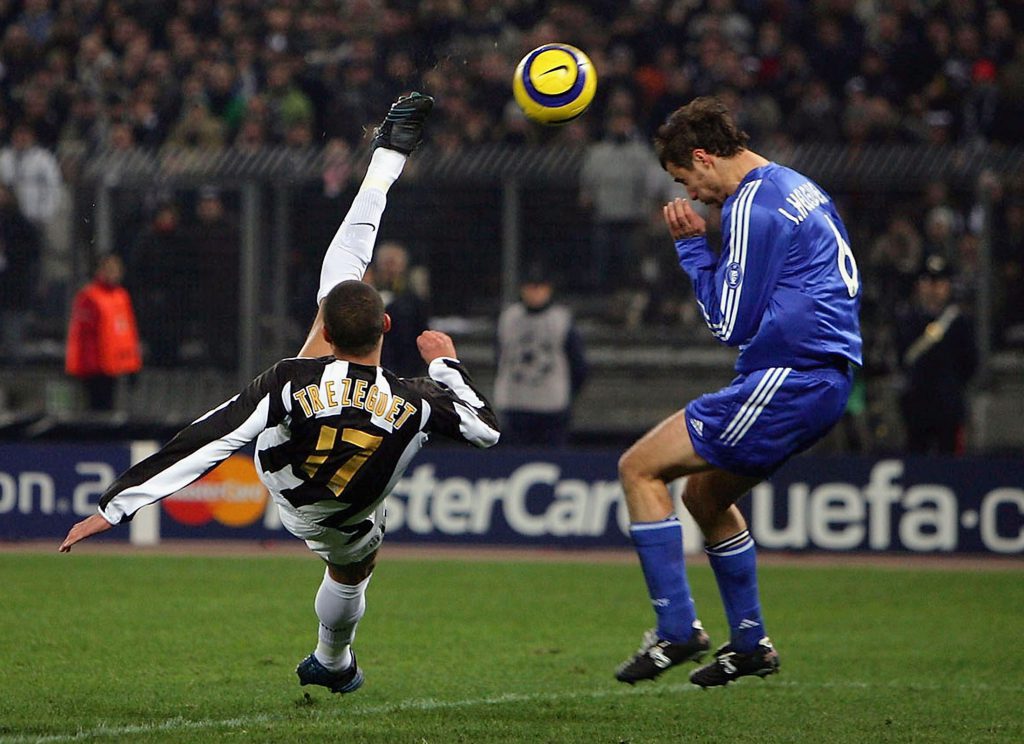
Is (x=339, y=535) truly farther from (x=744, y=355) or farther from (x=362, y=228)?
(x=744, y=355)

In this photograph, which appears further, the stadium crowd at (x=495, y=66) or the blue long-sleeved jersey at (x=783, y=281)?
the stadium crowd at (x=495, y=66)

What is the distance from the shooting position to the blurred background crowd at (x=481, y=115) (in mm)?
14594

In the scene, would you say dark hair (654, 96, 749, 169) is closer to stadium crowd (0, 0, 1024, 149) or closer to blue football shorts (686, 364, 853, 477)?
blue football shorts (686, 364, 853, 477)

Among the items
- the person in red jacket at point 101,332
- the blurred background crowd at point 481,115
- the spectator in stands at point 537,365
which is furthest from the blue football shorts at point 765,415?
the person in red jacket at point 101,332

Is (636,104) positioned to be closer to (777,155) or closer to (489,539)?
(777,155)

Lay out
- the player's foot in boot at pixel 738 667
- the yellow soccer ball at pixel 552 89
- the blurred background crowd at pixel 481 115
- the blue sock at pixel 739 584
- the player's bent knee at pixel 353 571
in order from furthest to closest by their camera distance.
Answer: the blurred background crowd at pixel 481 115, the yellow soccer ball at pixel 552 89, the player's bent knee at pixel 353 571, the blue sock at pixel 739 584, the player's foot in boot at pixel 738 667

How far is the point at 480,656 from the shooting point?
28.4 feet

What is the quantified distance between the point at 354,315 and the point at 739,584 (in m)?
1.96

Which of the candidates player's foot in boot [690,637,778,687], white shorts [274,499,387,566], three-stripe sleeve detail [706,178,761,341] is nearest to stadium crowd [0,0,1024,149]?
white shorts [274,499,387,566]

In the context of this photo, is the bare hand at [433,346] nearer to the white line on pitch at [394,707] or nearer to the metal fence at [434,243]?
the white line on pitch at [394,707]

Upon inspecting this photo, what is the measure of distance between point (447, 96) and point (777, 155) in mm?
3497

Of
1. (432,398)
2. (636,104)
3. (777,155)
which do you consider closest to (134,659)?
(432,398)

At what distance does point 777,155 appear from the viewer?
14.9 m

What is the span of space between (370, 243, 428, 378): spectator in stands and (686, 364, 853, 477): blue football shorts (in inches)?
299
